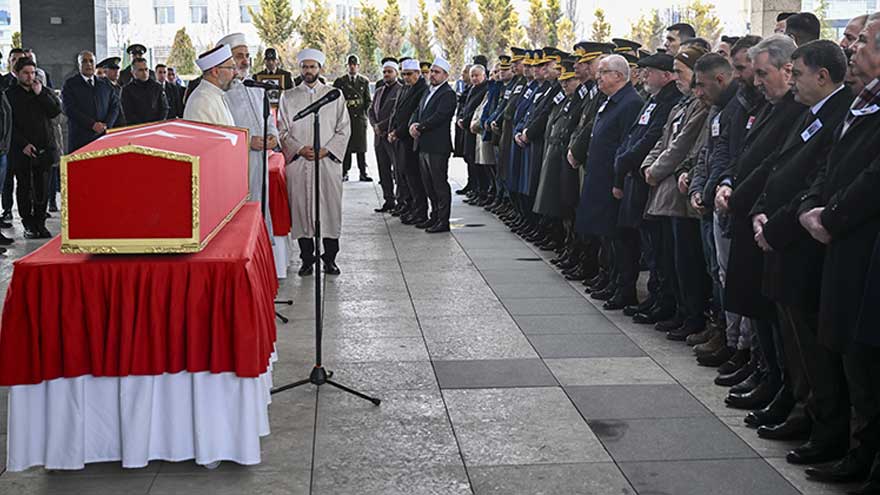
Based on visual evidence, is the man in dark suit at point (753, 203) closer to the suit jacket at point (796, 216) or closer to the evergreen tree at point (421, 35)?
the suit jacket at point (796, 216)

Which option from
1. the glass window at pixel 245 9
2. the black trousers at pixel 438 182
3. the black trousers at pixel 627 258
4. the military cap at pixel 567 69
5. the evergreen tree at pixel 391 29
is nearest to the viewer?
the black trousers at pixel 627 258

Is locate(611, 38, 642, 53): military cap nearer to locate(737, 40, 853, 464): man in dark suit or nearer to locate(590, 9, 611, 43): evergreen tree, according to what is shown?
locate(737, 40, 853, 464): man in dark suit

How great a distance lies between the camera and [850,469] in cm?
463

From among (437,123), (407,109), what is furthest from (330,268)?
(407,109)

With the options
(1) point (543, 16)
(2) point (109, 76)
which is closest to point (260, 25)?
(1) point (543, 16)

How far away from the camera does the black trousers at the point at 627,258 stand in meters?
8.46

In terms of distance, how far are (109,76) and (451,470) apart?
11123 mm

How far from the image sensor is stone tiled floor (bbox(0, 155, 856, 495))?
188 inches

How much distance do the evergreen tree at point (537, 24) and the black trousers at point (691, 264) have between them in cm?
4769

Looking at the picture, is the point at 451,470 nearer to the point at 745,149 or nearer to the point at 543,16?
the point at 745,149

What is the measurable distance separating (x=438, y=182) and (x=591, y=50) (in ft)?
10.8

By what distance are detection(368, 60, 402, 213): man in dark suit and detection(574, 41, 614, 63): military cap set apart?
4.35 metres

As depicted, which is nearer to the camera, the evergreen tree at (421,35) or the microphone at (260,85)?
the microphone at (260,85)

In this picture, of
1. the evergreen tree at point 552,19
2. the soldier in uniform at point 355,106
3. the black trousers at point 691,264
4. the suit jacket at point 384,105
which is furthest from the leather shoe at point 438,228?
the evergreen tree at point 552,19
